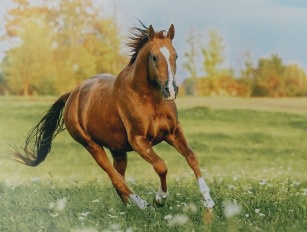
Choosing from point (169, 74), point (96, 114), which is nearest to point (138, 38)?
point (169, 74)

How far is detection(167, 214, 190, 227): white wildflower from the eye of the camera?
116 inches

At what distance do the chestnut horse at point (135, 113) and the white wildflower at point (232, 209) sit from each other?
9 cm

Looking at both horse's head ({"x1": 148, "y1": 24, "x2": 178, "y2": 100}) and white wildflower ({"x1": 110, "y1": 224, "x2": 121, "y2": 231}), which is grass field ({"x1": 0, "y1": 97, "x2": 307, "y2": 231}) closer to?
white wildflower ({"x1": 110, "y1": 224, "x2": 121, "y2": 231})

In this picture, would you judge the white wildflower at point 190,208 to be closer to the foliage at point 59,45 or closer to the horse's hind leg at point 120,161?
the horse's hind leg at point 120,161

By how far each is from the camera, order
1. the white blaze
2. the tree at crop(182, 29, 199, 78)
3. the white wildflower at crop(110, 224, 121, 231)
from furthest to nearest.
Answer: the tree at crop(182, 29, 199, 78) < the white wildflower at crop(110, 224, 121, 231) < the white blaze

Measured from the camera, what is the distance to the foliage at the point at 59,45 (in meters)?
3.41

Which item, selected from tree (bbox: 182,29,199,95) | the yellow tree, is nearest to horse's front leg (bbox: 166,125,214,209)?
tree (bbox: 182,29,199,95)

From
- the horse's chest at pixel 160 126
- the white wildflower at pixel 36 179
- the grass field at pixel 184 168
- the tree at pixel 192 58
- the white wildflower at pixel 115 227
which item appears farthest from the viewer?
the white wildflower at pixel 36 179

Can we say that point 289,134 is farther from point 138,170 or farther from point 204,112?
point 138,170

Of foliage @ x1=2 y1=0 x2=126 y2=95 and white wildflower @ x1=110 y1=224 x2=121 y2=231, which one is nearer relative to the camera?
white wildflower @ x1=110 y1=224 x2=121 y2=231

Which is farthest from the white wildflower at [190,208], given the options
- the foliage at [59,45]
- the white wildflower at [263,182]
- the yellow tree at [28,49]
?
the yellow tree at [28,49]

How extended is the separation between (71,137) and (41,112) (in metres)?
0.26

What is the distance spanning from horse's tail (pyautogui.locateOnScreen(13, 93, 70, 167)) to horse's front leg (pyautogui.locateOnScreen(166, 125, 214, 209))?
0.70 metres

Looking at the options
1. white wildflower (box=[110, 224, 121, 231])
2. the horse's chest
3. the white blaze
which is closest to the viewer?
the white blaze
